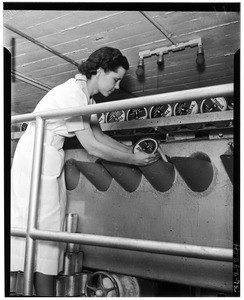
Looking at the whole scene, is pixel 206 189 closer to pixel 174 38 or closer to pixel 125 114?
pixel 125 114

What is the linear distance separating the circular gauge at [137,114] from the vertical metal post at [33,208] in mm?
859

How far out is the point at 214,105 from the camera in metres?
1.77

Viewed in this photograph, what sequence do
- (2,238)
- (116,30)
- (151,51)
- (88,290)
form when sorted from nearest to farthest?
(2,238) < (88,290) < (116,30) < (151,51)

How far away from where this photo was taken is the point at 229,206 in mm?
1758

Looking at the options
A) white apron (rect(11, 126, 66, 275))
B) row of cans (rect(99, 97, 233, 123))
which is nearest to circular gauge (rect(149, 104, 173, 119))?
row of cans (rect(99, 97, 233, 123))

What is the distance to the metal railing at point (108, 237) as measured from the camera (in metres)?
0.88

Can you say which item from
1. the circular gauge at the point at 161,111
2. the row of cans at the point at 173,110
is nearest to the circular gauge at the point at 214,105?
the row of cans at the point at 173,110

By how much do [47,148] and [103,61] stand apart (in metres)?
0.49

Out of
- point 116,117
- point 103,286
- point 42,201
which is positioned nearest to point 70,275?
point 103,286

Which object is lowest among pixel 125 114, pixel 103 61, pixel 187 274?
pixel 187 274

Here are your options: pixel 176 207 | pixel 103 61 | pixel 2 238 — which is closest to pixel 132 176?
pixel 176 207

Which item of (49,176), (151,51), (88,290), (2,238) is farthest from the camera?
(151,51)

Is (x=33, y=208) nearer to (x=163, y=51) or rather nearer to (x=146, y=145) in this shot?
(x=146, y=145)

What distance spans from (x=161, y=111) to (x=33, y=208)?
103 cm
